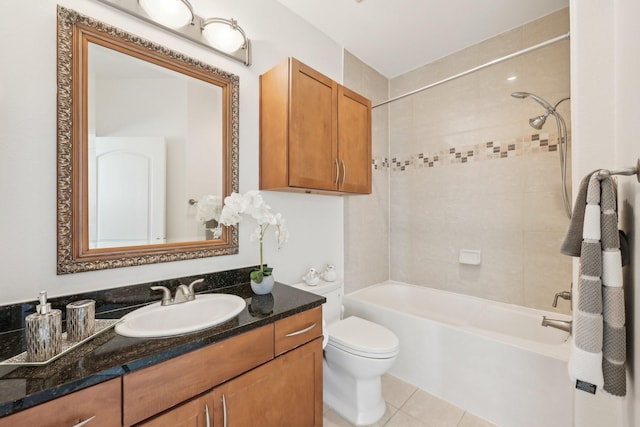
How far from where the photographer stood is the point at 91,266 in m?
1.09

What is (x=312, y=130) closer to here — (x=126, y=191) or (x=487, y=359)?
(x=126, y=191)

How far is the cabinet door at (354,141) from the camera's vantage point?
72.2 inches

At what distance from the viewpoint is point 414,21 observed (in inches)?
78.0

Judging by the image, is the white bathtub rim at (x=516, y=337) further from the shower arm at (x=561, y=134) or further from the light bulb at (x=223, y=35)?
the light bulb at (x=223, y=35)

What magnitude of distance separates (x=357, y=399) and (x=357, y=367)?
8.9 inches

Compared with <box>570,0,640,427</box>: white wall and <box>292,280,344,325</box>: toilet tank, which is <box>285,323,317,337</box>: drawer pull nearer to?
<box>292,280,344,325</box>: toilet tank

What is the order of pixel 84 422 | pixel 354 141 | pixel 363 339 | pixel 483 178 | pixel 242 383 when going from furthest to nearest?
1. pixel 483 178
2. pixel 354 141
3. pixel 363 339
4. pixel 242 383
5. pixel 84 422

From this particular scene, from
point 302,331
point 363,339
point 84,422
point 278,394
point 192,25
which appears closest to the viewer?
point 84,422

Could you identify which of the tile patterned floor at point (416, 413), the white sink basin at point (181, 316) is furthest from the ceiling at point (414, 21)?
the tile patterned floor at point (416, 413)

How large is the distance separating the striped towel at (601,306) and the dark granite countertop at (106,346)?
915 millimetres

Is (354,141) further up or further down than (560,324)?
further up

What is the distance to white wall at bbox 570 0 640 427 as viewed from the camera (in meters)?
0.77

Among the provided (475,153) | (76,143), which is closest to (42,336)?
(76,143)

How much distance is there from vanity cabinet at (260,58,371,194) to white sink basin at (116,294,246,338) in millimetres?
703
